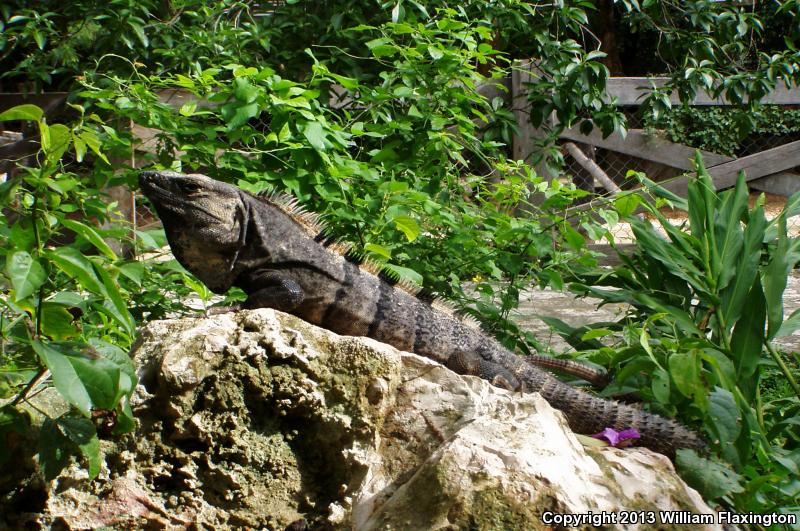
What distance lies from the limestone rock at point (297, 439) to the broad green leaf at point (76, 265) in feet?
1.57

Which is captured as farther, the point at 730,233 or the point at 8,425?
the point at 730,233

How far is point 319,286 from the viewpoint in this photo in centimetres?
319

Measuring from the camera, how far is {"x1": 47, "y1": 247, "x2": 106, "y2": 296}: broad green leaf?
1.83 meters

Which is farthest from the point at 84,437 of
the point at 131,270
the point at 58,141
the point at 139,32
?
the point at 139,32

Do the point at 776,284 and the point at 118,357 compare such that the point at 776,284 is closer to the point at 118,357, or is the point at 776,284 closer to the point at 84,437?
the point at 118,357

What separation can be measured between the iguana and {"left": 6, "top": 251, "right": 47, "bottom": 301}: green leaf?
116 cm

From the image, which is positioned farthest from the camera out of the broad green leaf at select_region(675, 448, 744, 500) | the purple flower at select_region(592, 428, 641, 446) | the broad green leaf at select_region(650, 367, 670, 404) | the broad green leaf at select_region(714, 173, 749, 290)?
the broad green leaf at select_region(714, 173, 749, 290)

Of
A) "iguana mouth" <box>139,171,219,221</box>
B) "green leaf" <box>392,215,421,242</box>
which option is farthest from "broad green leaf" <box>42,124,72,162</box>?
"green leaf" <box>392,215,421,242</box>

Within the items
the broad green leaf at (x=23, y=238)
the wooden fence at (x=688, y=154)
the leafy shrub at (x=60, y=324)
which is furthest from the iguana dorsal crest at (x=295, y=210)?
the wooden fence at (x=688, y=154)

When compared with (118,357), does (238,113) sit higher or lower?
higher

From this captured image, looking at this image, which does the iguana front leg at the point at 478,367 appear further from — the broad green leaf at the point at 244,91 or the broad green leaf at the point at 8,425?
the broad green leaf at the point at 8,425

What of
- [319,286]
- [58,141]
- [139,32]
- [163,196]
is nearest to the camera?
[58,141]

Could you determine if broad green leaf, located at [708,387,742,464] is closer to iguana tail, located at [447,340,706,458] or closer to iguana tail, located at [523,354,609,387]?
iguana tail, located at [447,340,706,458]

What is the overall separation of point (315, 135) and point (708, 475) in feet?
6.72
